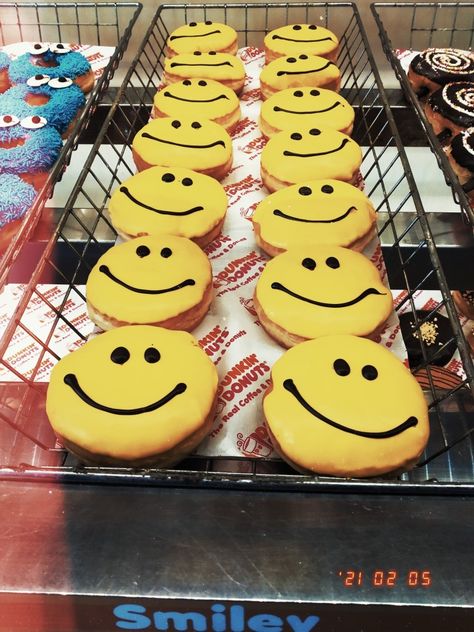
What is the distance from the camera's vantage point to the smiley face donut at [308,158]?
5.62ft

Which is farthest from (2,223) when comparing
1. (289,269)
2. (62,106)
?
(289,269)

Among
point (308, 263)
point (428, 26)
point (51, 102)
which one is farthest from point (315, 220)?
point (428, 26)

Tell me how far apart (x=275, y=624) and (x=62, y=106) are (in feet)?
7.15

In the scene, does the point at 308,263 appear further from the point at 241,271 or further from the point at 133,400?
the point at 133,400

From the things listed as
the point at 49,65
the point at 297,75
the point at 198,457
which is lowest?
the point at 198,457

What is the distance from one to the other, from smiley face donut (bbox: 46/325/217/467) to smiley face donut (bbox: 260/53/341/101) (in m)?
1.35

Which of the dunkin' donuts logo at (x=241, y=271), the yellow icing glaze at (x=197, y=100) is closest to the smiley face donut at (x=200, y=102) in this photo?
the yellow icing glaze at (x=197, y=100)

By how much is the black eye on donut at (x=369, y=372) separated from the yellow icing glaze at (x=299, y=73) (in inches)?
54.8

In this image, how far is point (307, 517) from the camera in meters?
0.78

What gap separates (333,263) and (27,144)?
1346 mm

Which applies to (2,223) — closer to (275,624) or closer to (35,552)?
(35,552)

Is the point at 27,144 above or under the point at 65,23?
under

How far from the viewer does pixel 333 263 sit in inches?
54.4

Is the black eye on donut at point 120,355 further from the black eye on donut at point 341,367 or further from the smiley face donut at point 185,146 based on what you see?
the smiley face donut at point 185,146
